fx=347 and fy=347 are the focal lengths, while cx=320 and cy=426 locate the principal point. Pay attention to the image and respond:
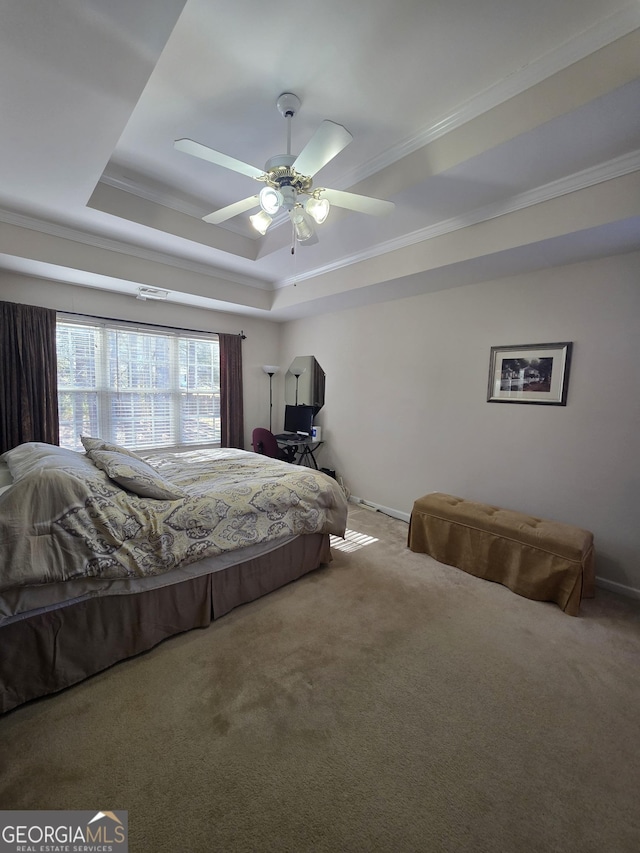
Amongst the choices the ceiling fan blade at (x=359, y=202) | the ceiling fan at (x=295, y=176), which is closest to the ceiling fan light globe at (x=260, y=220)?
the ceiling fan at (x=295, y=176)

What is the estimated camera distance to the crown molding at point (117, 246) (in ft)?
9.23

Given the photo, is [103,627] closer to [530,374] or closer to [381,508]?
[381,508]

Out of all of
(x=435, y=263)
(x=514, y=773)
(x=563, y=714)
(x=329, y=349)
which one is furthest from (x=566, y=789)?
(x=329, y=349)

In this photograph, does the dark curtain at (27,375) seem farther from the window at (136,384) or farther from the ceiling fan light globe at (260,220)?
the ceiling fan light globe at (260,220)

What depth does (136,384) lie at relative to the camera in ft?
13.6

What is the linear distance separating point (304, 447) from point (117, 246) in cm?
314

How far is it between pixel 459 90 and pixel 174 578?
3072 mm

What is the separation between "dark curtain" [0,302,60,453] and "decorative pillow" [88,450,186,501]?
1945 mm

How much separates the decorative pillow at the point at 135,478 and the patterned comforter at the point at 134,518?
26 millimetres

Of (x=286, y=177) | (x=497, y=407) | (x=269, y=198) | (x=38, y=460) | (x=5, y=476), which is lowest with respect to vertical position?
(x=5, y=476)

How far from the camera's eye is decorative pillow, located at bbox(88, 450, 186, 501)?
188 centimetres

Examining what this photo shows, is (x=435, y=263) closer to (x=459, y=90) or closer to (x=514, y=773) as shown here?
(x=459, y=90)

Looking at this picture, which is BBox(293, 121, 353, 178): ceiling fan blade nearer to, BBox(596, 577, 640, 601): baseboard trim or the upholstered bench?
the upholstered bench

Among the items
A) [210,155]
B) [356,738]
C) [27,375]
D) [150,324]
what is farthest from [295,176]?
[27,375]
